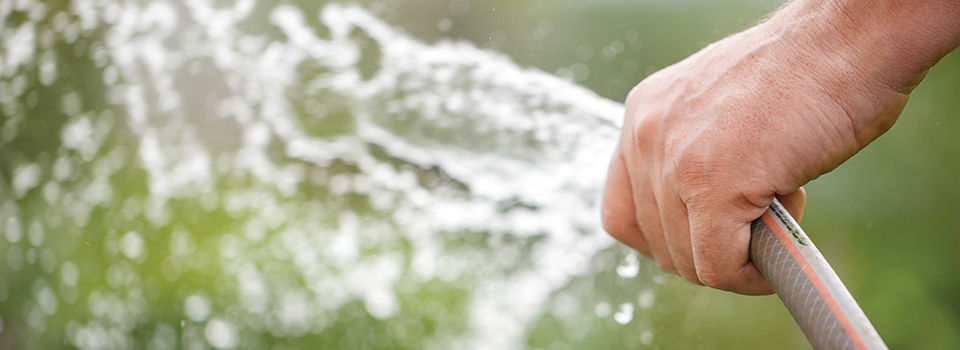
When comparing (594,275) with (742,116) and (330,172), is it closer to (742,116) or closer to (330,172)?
(330,172)

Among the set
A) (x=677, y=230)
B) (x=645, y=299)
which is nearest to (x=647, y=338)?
(x=645, y=299)

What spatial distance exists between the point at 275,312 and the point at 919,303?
128 cm

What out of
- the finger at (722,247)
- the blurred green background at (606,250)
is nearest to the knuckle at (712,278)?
the finger at (722,247)

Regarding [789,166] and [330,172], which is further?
[330,172]

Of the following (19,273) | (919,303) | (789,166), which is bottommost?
(19,273)

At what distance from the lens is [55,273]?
5.85ft

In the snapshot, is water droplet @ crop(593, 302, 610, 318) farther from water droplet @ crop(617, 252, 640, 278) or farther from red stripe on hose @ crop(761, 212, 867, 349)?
red stripe on hose @ crop(761, 212, 867, 349)

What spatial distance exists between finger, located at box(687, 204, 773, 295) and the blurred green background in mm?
924

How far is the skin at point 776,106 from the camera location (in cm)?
44

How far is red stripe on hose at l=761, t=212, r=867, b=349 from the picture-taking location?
0.39 m

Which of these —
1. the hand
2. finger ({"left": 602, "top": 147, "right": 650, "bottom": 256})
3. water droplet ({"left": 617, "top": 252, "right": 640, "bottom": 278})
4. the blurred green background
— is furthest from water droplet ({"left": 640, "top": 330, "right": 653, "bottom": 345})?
the hand

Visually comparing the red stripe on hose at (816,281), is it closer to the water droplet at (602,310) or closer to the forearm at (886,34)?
the forearm at (886,34)

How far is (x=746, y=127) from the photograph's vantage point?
466mm

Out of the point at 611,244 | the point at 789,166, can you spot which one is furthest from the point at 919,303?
the point at 789,166
